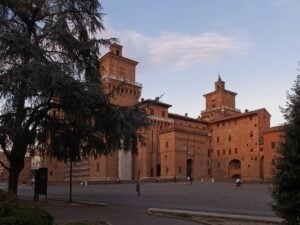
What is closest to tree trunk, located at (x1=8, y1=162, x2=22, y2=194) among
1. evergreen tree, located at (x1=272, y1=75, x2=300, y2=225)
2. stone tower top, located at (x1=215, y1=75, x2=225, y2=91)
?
evergreen tree, located at (x1=272, y1=75, x2=300, y2=225)

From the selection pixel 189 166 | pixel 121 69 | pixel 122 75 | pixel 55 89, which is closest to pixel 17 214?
pixel 55 89

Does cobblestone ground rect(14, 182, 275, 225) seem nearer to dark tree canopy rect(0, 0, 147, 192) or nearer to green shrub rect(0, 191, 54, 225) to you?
dark tree canopy rect(0, 0, 147, 192)

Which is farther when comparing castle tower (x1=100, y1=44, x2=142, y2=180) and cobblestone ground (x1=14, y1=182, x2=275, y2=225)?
castle tower (x1=100, y1=44, x2=142, y2=180)

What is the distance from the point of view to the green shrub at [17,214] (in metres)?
7.61

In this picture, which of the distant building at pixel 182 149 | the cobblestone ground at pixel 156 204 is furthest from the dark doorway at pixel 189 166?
the cobblestone ground at pixel 156 204

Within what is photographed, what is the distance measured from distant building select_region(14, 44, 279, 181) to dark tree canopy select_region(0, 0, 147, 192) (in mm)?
56038

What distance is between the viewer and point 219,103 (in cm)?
12794

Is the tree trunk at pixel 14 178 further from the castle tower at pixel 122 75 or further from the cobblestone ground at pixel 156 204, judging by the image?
the castle tower at pixel 122 75

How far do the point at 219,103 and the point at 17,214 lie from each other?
400ft

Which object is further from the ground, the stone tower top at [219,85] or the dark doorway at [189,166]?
the stone tower top at [219,85]

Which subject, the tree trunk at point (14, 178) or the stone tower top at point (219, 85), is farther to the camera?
the stone tower top at point (219, 85)

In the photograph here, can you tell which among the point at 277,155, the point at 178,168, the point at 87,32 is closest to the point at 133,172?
the point at 178,168

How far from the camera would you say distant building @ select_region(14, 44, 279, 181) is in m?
85.9

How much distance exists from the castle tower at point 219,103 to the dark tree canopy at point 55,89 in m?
104
